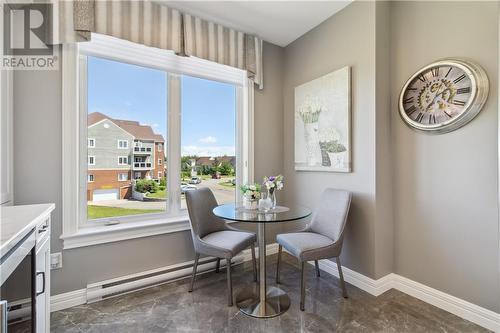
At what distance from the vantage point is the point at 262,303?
6.11 feet

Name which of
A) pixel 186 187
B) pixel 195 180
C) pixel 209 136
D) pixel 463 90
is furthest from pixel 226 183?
pixel 463 90

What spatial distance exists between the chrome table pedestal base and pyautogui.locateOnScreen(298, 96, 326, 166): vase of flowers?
54.9 inches

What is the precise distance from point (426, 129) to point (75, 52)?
2990mm

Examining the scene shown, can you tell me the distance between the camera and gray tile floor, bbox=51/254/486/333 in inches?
66.5

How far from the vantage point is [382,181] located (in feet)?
7.03

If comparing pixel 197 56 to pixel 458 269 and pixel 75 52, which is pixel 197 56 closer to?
pixel 75 52

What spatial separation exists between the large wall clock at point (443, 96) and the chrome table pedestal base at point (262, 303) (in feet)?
6.14

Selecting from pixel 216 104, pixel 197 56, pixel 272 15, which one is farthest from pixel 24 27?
pixel 272 15

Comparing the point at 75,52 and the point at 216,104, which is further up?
the point at 75,52

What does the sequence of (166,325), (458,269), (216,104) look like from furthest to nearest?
(216,104), (458,269), (166,325)

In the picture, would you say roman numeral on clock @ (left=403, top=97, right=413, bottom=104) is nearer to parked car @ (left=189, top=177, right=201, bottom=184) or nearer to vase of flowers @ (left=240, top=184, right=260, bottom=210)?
vase of flowers @ (left=240, top=184, right=260, bottom=210)

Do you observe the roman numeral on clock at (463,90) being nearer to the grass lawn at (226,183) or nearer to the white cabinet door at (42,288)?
the grass lawn at (226,183)

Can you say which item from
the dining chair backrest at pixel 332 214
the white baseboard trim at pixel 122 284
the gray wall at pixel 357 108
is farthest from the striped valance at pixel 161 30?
the white baseboard trim at pixel 122 284

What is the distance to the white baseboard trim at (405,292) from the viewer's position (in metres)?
1.70
